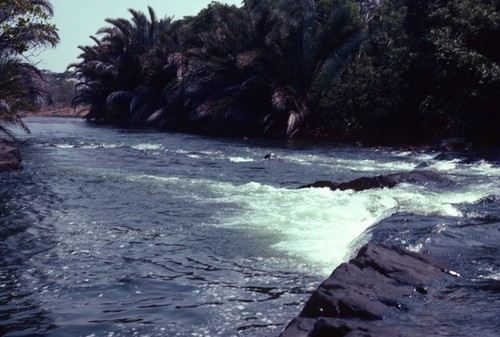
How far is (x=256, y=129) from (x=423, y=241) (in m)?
23.4

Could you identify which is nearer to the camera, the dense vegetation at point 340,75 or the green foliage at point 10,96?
the green foliage at point 10,96

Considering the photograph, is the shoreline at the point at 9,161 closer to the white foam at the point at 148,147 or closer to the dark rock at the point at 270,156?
the white foam at the point at 148,147

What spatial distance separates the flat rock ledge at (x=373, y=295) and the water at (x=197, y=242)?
1.06 ft

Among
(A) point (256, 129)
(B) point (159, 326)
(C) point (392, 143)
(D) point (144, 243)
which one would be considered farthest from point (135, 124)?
(B) point (159, 326)

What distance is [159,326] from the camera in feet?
13.8

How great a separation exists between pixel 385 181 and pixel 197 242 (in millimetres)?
Answer: 5038

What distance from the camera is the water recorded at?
443 cm

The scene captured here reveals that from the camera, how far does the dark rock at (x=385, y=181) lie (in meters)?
10.4

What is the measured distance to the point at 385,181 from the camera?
10.6m

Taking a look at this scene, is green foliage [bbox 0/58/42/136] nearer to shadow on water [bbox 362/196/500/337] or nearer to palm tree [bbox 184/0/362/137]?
palm tree [bbox 184/0/362/137]

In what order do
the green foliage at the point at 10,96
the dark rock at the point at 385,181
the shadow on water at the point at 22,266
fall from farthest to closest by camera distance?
the green foliage at the point at 10,96 → the dark rock at the point at 385,181 → the shadow on water at the point at 22,266

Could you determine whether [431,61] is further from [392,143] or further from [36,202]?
[36,202]

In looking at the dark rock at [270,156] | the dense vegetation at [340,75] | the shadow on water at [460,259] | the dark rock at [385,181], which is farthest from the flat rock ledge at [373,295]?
the dense vegetation at [340,75]

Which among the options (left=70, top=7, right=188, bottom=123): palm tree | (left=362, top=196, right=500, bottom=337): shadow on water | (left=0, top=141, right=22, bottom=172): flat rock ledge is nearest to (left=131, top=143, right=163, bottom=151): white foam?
(left=0, top=141, right=22, bottom=172): flat rock ledge
